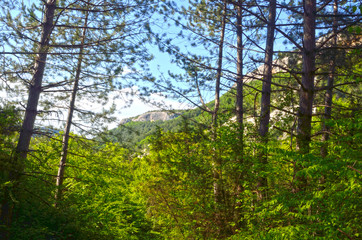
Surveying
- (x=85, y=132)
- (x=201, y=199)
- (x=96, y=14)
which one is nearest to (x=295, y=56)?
(x=201, y=199)

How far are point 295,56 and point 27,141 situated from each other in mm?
7676

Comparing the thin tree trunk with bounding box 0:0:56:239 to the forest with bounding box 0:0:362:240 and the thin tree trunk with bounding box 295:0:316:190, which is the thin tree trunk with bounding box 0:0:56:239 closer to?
the forest with bounding box 0:0:362:240

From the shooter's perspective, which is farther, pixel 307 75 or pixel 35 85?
pixel 35 85

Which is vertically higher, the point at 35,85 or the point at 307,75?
the point at 307,75

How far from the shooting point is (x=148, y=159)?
11.3 meters

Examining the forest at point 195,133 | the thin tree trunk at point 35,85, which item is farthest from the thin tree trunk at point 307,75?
the thin tree trunk at point 35,85

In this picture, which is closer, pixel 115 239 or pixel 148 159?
pixel 115 239

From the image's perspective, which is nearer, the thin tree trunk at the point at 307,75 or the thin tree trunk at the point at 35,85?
the thin tree trunk at the point at 307,75

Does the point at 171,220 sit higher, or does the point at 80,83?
the point at 80,83

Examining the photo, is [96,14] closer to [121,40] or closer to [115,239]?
[121,40]

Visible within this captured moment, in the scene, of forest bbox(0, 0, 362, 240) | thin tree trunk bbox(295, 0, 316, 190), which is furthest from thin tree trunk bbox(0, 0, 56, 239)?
thin tree trunk bbox(295, 0, 316, 190)

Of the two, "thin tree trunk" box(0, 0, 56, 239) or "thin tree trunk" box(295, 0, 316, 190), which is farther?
"thin tree trunk" box(0, 0, 56, 239)

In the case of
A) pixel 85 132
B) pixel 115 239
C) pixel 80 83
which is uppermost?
pixel 80 83

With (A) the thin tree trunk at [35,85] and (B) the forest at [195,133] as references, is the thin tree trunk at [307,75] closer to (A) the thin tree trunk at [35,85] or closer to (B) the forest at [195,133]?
(B) the forest at [195,133]
